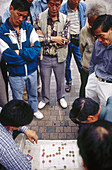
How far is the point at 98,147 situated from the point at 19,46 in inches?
94.6

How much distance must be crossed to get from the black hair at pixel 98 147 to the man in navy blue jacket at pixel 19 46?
2.06m

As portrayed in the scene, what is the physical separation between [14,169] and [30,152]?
0.83 m

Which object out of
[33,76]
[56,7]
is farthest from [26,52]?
[56,7]

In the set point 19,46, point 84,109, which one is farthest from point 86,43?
point 84,109

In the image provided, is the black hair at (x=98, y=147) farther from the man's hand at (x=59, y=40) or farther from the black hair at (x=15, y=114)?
the man's hand at (x=59, y=40)

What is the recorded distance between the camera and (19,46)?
309cm

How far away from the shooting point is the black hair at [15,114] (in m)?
2.11

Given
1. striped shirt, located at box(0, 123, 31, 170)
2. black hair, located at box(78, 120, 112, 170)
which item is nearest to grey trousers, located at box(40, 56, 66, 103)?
striped shirt, located at box(0, 123, 31, 170)

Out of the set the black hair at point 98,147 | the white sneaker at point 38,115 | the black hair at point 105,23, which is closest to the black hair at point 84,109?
the black hair at point 98,147

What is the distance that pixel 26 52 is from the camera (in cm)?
303

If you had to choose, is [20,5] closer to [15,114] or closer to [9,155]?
[15,114]

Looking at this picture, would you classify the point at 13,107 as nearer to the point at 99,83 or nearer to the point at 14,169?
the point at 14,169

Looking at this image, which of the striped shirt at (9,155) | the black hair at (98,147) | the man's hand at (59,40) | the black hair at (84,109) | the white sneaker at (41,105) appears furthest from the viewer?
the white sneaker at (41,105)

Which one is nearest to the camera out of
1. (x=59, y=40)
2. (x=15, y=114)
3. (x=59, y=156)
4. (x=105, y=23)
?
(x=15, y=114)
